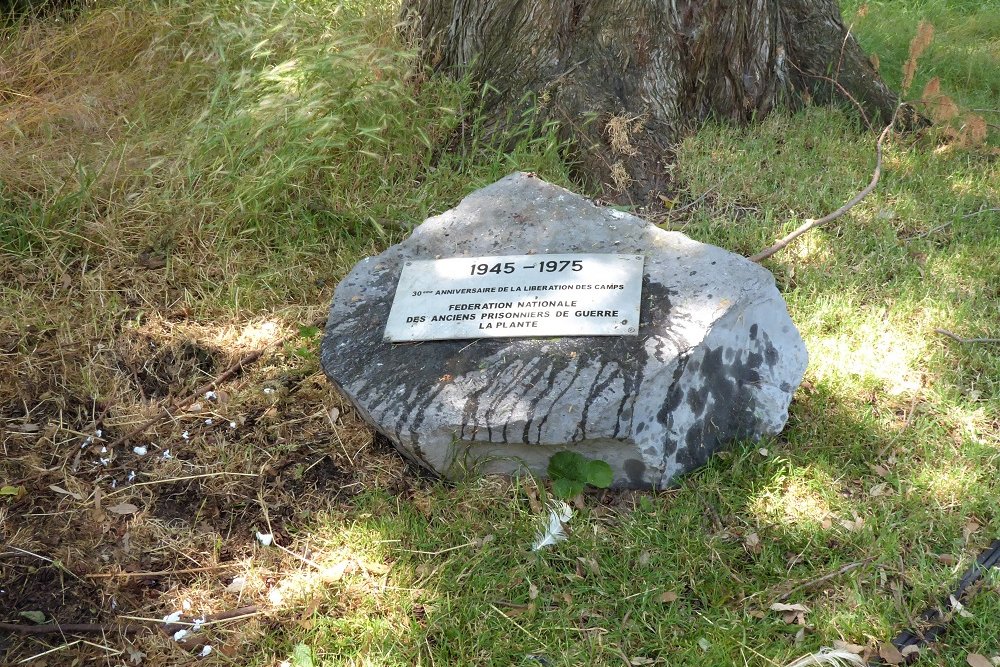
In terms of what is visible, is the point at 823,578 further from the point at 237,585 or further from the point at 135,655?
the point at 135,655

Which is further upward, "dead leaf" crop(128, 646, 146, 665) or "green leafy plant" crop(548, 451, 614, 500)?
"green leafy plant" crop(548, 451, 614, 500)

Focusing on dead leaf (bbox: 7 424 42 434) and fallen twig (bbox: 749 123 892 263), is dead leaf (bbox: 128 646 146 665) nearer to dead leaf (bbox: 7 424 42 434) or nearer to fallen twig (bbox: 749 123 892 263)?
dead leaf (bbox: 7 424 42 434)

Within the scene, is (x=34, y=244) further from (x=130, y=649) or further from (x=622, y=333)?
(x=622, y=333)

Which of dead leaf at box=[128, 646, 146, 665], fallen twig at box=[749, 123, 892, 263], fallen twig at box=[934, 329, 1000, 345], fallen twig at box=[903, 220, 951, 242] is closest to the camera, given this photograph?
dead leaf at box=[128, 646, 146, 665]

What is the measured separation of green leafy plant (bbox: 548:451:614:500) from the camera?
2678 millimetres

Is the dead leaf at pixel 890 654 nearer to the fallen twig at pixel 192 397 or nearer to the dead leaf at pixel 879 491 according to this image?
the dead leaf at pixel 879 491

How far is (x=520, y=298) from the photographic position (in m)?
2.83

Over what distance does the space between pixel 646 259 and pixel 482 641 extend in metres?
1.32

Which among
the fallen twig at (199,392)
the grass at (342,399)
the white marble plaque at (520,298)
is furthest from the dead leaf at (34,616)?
the white marble plaque at (520,298)

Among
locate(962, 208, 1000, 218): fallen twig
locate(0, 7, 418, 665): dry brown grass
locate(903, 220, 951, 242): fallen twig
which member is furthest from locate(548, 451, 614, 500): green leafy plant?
locate(962, 208, 1000, 218): fallen twig

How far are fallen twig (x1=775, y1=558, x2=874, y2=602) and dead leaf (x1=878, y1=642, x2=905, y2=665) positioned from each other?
22cm

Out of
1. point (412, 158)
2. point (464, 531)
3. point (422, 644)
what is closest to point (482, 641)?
point (422, 644)

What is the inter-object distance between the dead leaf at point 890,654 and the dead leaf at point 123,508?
7.11 ft

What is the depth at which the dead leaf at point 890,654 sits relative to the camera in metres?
2.25
